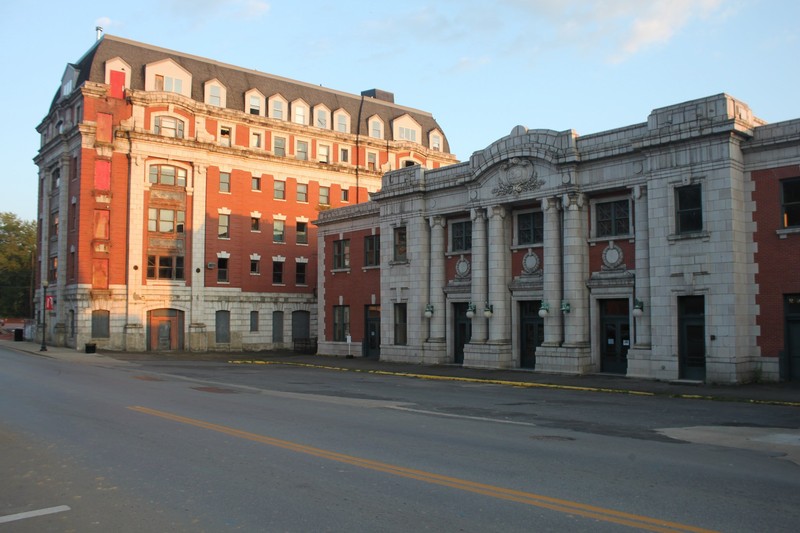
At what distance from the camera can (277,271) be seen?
185ft

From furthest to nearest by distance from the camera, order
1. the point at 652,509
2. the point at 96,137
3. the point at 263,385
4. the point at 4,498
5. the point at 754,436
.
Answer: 1. the point at 96,137
2. the point at 263,385
3. the point at 754,436
4. the point at 4,498
5. the point at 652,509

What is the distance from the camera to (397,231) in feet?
121

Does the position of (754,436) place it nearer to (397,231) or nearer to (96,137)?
(397,231)

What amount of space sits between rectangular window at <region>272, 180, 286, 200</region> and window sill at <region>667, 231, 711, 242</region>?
1469 inches

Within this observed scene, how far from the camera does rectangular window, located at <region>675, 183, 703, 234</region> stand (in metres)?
24.7

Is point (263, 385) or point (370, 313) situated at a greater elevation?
point (370, 313)

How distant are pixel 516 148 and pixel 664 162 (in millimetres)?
6715

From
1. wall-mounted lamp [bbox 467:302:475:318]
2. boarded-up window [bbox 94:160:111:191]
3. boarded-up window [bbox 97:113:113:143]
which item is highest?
boarded-up window [bbox 97:113:113:143]

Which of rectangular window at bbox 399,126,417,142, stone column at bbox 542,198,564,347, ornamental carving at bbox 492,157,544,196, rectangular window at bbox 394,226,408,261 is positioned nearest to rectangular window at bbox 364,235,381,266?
rectangular window at bbox 394,226,408,261

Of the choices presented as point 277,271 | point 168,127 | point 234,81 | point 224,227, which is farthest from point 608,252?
point 234,81

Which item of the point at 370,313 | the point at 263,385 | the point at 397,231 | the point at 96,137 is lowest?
the point at 263,385

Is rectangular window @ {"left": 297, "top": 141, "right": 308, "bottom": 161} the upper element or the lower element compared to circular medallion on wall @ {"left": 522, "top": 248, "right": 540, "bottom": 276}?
upper

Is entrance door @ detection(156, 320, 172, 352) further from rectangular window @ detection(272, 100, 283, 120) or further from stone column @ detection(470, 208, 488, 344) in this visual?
stone column @ detection(470, 208, 488, 344)

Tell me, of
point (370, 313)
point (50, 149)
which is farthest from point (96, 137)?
point (370, 313)
